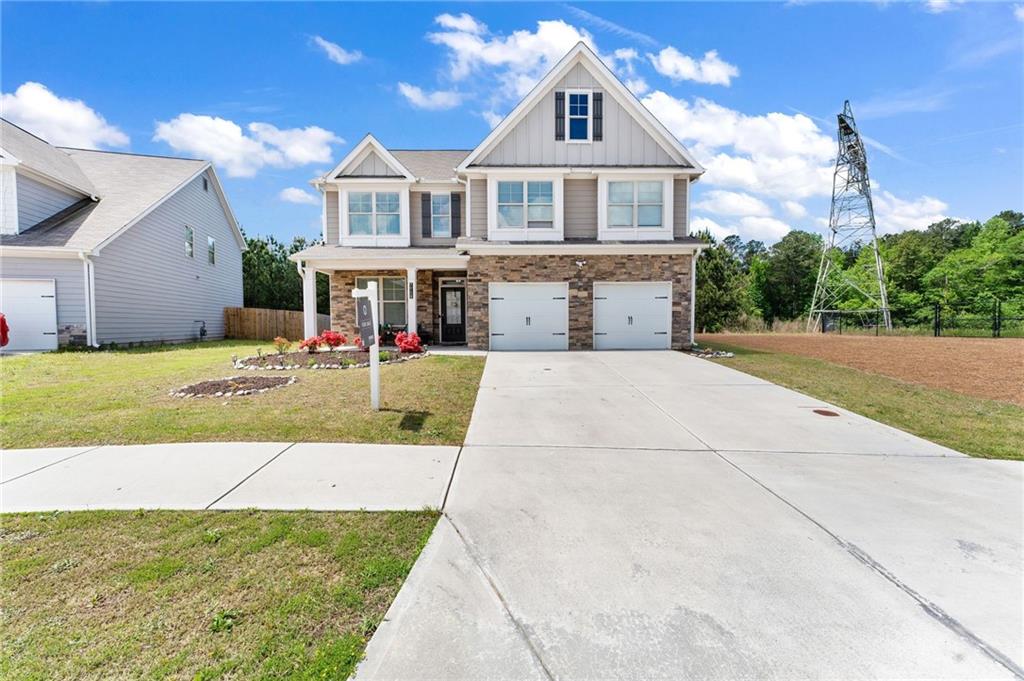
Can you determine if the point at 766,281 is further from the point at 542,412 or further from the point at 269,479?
the point at 269,479

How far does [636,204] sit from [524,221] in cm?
370

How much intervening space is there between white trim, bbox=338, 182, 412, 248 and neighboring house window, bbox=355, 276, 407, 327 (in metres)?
1.26

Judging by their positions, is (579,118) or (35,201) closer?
(579,118)

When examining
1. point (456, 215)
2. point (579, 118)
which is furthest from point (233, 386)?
point (579, 118)

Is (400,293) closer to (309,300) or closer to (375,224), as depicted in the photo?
(375,224)

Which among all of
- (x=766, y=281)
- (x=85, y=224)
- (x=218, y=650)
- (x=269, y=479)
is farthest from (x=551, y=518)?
(x=766, y=281)

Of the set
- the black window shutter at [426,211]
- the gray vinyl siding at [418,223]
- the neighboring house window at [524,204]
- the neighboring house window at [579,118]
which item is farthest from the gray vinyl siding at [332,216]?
the neighboring house window at [579,118]

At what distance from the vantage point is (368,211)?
54.3ft

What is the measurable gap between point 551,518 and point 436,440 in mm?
2267

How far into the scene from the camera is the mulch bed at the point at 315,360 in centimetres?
1074

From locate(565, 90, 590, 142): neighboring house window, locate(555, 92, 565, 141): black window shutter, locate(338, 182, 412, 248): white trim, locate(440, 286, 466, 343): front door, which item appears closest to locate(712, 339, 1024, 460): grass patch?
locate(565, 90, 590, 142): neighboring house window

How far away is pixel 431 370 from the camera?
33.3 ft

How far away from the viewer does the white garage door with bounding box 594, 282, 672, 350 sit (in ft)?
48.6

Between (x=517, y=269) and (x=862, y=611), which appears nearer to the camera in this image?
(x=862, y=611)
